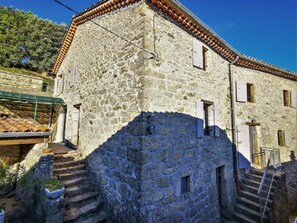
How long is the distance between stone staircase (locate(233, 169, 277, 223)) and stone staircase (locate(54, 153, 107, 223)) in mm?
5402

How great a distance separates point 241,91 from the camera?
7668 millimetres

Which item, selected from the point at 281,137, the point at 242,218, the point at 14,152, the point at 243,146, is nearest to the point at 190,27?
the point at 243,146

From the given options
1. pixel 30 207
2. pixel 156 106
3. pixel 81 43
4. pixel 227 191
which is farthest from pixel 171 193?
pixel 81 43

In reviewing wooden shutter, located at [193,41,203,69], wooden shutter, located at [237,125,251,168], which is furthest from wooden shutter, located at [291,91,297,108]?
wooden shutter, located at [193,41,203,69]

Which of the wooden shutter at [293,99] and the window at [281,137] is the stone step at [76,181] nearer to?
the window at [281,137]

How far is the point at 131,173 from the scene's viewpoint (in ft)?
13.0

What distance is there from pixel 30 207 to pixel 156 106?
186 inches

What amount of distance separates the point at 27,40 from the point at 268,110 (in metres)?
20.1

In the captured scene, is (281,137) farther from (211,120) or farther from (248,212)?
(211,120)

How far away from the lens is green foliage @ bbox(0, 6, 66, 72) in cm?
1338

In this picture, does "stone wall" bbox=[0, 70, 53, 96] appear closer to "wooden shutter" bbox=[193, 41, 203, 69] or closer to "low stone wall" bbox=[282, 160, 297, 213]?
"wooden shutter" bbox=[193, 41, 203, 69]

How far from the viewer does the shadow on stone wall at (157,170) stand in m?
3.80

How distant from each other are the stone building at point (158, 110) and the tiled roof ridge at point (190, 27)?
4cm

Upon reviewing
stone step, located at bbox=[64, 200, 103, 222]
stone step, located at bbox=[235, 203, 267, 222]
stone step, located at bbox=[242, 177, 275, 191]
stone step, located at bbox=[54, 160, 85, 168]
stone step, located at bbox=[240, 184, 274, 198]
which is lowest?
stone step, located at bbox=[235, 203, 267, 222]
